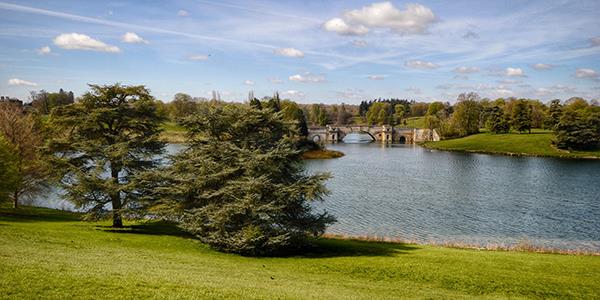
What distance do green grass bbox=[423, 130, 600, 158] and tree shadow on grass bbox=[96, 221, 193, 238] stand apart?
325 feet

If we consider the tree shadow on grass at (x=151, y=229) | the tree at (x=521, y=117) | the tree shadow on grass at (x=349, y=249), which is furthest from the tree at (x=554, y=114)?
the tree shadow on grass at (x=151, y=229)

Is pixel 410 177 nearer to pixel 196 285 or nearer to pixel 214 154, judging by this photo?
pixel 214 154

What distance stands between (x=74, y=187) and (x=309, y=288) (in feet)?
63.7

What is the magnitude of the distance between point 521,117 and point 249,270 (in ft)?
425

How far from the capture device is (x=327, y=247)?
2734cm

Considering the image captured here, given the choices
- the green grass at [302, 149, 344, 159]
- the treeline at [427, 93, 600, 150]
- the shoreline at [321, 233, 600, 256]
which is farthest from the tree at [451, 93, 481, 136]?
the shoreline at [321, 233, 600, 256]

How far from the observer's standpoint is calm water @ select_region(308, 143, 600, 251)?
3756 centimetres

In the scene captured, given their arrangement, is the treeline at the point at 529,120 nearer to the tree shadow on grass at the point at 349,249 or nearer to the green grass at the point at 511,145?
the green grass at the point at 511,145

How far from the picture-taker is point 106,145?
99.8 ft

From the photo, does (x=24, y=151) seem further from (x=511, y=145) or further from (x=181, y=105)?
(x=181, y=105)

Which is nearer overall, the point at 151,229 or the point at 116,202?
the point at 116,202

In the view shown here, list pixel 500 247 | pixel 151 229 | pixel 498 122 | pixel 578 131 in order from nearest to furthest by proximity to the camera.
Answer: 1. pixel 500 247
2. pixel 151 229
3. pixel 578 131
4. pixel 498 122

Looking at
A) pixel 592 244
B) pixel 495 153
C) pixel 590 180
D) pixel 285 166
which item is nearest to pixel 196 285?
pixel 285 166

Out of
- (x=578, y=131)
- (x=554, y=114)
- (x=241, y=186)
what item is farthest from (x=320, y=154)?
(x=241, y=186)
